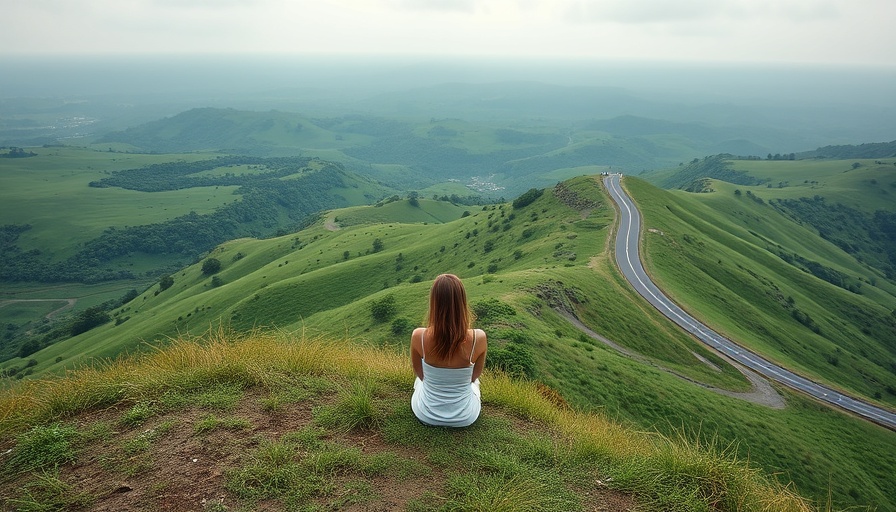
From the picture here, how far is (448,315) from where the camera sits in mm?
6824

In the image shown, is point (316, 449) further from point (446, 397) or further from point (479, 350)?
point (479, 350)

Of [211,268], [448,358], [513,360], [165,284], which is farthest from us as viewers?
[165,284]

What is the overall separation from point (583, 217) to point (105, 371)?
205ft

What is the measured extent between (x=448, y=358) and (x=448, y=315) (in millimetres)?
818

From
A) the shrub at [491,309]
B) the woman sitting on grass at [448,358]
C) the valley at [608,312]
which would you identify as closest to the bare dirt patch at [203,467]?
the woman sitting on grass at [448,358]

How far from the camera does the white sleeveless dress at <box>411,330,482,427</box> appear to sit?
7184 mm

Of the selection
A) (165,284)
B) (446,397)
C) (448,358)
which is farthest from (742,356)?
(165,284)

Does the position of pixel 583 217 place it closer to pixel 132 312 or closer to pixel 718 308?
pixel 718 308

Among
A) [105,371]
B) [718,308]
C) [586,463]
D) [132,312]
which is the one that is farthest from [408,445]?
[132,312]

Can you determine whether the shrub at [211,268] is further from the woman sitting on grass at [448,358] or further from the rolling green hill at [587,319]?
the woman sitting on grass at [448,358]

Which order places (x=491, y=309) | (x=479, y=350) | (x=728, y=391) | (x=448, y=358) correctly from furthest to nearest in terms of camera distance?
(x=728, y=391) → (x=491, y=309) → (x=479, y=350) → (x=448, y=358)

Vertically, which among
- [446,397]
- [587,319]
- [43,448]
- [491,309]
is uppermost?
[446,397]

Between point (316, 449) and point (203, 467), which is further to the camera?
point (316, 449)

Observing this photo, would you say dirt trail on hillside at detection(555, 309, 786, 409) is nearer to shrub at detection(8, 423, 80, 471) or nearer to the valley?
the valley
